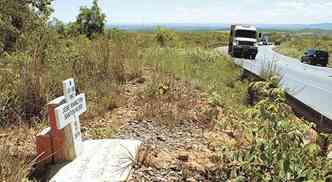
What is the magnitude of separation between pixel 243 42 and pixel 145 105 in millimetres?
33768

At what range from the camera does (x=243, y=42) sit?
38844 mm

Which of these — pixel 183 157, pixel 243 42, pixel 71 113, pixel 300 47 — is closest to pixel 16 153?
pixel 71 113

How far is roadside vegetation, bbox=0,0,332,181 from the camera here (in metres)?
3.43

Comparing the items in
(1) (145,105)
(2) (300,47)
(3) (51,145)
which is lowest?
(2) (300,47)

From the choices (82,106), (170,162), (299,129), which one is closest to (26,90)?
(82,106)

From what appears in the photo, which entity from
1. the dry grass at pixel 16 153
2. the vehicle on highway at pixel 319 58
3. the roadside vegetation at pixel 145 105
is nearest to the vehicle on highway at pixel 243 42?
the vehicle on highway at pixel 319 58

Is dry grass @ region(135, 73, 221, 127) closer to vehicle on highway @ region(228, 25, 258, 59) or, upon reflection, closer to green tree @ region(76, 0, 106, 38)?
green tree @ region(76, 0, 106, 38)

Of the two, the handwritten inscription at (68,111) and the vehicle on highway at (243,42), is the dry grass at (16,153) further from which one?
the vehicle on highway at (243,42)

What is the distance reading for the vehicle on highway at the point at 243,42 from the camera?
38.2m

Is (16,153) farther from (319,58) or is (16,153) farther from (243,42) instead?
(319,58)

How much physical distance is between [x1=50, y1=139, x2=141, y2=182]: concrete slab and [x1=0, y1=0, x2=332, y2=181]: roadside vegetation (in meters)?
0.41

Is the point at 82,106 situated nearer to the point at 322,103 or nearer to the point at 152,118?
the point at 152,118

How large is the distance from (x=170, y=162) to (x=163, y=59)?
6.82 meters

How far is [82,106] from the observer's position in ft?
15.1
